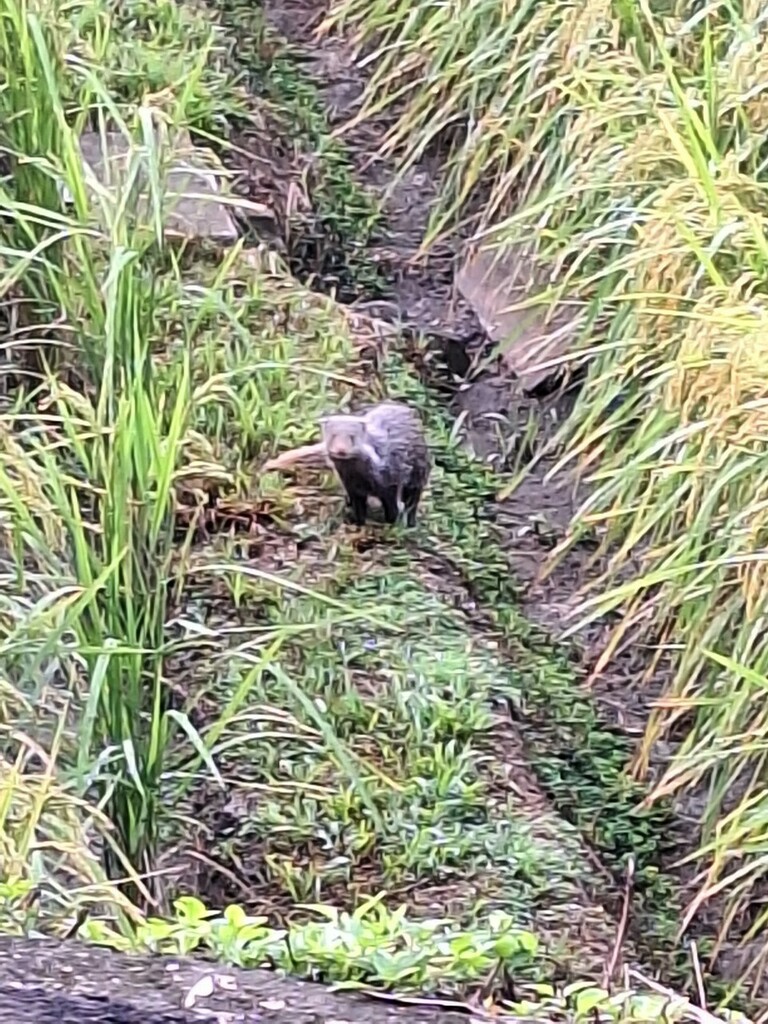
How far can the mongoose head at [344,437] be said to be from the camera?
11.5ft

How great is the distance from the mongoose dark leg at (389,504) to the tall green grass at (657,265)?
321mm

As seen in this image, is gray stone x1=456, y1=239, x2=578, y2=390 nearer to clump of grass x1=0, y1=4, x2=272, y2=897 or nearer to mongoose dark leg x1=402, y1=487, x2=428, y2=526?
mongoose dark leg x1=402, y1=487, x2=428, y2=526

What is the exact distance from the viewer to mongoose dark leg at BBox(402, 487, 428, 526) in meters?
3.65

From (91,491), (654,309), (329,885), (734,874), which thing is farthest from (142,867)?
(654,309)

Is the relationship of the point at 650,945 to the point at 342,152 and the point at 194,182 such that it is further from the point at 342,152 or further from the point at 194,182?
the point at 342,152

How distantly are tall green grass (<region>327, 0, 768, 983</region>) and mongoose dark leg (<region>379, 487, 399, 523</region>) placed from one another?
1.05ft

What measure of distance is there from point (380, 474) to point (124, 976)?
79.7 inches

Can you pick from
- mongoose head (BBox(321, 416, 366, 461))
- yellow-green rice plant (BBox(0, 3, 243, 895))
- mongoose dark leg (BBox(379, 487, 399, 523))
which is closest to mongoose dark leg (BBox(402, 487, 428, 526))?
mongoose dark leg (BBox(379, 487, 399, 523))

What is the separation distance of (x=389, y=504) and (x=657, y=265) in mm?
663

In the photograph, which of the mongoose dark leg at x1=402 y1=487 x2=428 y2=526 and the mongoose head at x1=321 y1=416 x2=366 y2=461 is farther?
the mongoose dark leg at x1=402 y1=487 x2=428 y2=526

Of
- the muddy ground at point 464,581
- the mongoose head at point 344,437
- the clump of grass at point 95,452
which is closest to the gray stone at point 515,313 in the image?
the muddy ground at point 464,581

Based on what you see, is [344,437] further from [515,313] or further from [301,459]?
[515,313]

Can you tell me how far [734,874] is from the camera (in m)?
2.86

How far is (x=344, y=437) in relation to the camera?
3.53 meters
